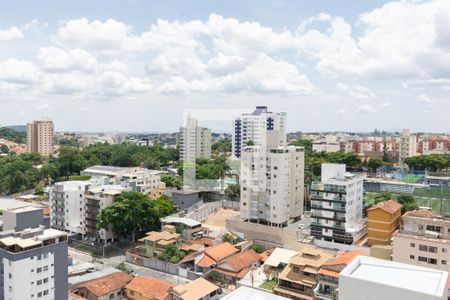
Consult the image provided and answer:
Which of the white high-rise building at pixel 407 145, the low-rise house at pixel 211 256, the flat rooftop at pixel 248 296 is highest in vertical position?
the white high-rise building at pixel 407 145

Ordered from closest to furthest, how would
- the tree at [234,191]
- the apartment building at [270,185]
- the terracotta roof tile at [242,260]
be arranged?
1. the terracotta roof tile at [242,260]
2. the apartment building at [270,185]
3. the tree at [234,191]

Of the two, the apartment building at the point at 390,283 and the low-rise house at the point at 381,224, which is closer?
the apartment building at the point at 390,283

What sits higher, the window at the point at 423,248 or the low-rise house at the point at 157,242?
the window at the point at 423,248

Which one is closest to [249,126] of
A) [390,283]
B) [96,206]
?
[96,206]

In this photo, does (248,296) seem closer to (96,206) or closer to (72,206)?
(96,206)

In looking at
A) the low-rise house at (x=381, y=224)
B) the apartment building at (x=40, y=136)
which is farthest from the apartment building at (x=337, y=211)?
the apartment building at (x=40, y=136)

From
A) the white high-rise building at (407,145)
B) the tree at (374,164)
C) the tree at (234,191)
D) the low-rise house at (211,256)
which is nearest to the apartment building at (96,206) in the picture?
the low-rise house at (211,256)

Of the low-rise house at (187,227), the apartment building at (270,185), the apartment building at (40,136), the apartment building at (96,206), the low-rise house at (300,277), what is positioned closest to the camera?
the low-rise house at (300,277)

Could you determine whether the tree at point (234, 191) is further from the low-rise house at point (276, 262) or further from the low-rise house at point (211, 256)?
the low-rise house at point (276, 262)

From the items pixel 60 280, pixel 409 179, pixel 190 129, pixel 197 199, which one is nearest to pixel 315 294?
pixel 60 280
